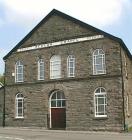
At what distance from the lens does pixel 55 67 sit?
1310 inches

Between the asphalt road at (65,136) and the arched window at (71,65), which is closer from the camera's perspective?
the asphalt road at (65,136)

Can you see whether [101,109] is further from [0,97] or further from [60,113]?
[0,97]

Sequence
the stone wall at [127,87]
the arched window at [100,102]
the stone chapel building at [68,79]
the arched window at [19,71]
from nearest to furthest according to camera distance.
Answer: the stone chapel building at [68,79] < the arched window at [100,102] < the stone wall at [127,87] < the arched window at [19,71]

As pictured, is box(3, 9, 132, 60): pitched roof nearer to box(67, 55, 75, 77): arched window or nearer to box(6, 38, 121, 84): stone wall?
box(6, 38, 121, 84): stone wall

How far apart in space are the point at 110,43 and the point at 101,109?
5651 millimetres

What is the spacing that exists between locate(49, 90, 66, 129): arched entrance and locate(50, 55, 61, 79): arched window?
1.53m

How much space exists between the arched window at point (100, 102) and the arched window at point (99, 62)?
1566mm

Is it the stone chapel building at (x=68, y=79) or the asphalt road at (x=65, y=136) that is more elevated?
the stone chapel building at (x=68, y=79)

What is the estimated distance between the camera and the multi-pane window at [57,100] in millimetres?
32641

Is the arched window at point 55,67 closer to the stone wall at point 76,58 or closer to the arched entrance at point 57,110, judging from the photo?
the stone wall at point 76,58

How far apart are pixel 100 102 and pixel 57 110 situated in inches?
187

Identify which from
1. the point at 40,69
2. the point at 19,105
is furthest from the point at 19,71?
the point at 19,105

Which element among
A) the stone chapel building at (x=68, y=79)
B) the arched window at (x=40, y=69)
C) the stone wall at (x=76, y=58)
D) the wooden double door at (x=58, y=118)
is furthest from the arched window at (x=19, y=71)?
the wooden double door at (x=58, y=118)

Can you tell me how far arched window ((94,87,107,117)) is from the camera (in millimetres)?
29766
